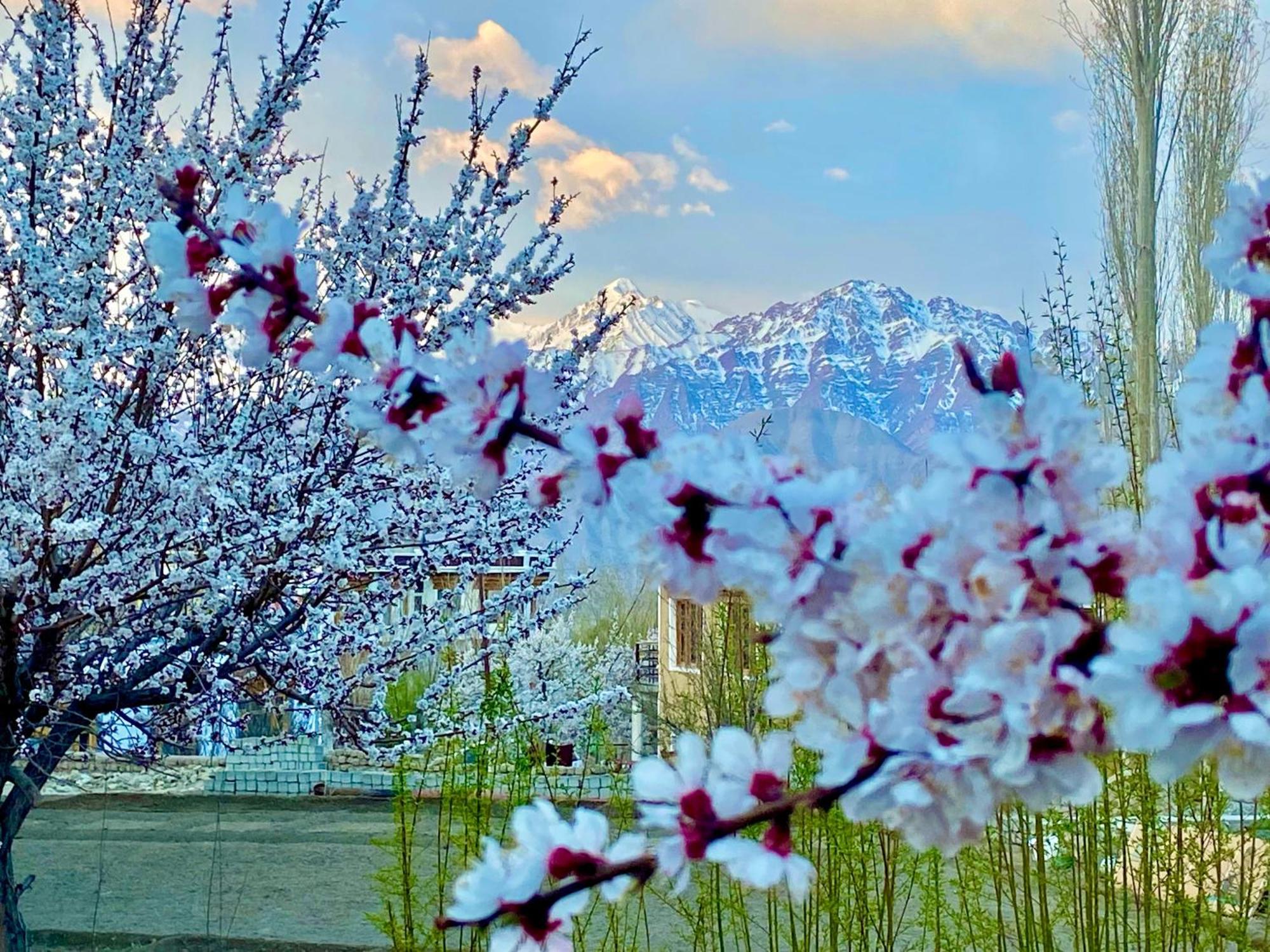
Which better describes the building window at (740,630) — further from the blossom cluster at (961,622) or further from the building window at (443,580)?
the blossom cluster at (961,622)

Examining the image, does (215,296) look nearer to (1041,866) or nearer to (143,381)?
(143,381)

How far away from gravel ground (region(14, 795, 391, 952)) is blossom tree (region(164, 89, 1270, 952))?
351cm

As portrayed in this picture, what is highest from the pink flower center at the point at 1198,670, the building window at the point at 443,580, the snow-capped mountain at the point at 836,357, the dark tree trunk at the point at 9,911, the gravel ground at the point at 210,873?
the snow-capped mountain at the point at 836,357

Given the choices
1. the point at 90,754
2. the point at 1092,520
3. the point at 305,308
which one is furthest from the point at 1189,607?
the point at 90,754

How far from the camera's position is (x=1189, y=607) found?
1.24ft

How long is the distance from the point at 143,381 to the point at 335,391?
41 cm

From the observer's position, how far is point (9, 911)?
2.88 metres

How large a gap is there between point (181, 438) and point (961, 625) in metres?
2.28

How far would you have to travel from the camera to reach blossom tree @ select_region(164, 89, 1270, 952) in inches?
15.5

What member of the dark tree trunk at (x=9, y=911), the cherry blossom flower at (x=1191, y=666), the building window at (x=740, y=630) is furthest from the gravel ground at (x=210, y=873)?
the cherry blossom flower at (x=1191, y=666)

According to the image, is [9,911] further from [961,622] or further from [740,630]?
[961,622]

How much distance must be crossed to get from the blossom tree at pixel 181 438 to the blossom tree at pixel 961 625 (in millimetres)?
1818

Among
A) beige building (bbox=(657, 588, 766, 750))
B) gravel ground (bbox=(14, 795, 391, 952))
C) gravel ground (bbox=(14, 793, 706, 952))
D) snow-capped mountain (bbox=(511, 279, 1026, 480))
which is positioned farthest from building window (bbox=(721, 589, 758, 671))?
snow-capped mountain (bbox=(511, 279, 1026, 480))

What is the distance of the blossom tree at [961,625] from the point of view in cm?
39
